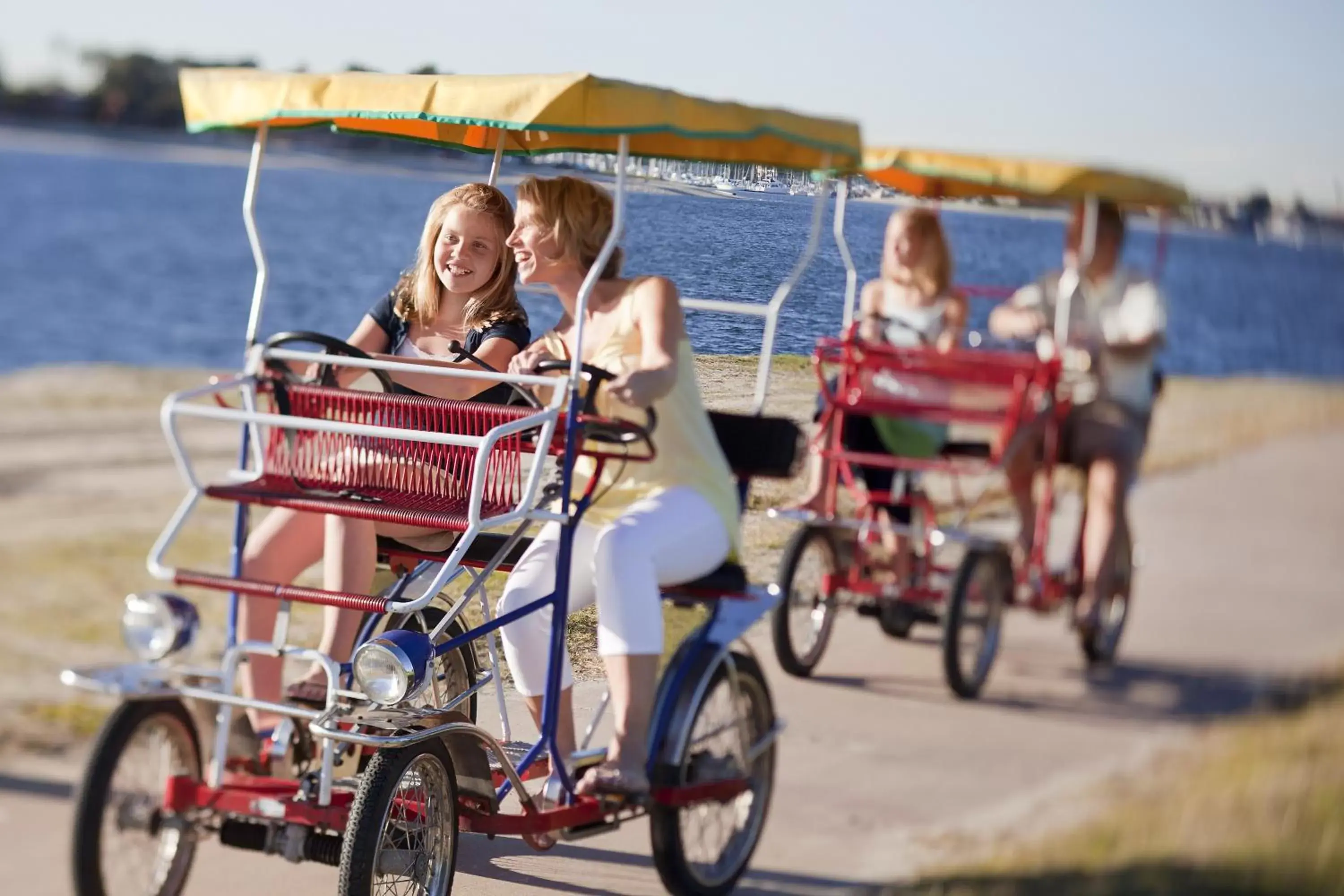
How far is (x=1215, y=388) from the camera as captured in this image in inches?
147

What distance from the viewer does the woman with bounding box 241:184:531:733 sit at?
288 centimetres

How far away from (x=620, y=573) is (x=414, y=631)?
0.36 meters

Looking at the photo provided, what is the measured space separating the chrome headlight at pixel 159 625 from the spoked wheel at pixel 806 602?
1801 millimetres

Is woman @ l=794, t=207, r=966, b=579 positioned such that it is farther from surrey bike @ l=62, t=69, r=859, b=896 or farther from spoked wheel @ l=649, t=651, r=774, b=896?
spoked wheel @ l=649, t=651, r=774, b=896

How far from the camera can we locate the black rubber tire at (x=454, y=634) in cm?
303

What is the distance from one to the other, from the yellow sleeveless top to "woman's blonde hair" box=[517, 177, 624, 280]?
12cm

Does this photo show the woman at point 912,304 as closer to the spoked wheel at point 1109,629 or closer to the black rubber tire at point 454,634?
the spoked wheel at point 1109,629

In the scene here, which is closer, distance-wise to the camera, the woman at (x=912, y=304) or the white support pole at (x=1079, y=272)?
the white support pole at (x=1079, y=272)

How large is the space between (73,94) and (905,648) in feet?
78.7

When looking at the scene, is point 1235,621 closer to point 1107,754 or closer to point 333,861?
point 1107,754

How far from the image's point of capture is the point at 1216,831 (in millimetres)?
3916

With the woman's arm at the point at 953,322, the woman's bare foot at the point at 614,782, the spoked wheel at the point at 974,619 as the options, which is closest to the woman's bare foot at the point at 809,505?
the spoked wheel at the point at 974,619

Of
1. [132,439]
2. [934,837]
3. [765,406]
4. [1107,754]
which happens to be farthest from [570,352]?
[132,439]

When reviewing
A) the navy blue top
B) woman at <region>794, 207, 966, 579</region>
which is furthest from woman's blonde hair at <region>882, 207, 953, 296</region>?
the navy blue top
